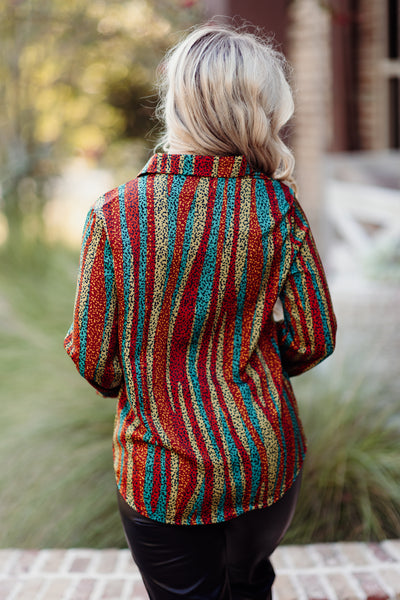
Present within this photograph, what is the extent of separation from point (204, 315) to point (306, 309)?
0.24m

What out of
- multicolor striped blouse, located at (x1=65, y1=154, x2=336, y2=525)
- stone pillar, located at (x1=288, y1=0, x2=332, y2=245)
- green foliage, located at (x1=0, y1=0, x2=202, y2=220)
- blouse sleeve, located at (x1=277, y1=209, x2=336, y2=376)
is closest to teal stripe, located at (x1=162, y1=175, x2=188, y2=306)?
multicolor striped blouse, located at (x1=65, y1=154, x2=336, y2=525)

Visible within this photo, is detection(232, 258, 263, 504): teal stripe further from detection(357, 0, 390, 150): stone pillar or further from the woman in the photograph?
detection(357, 0, 390, 150): stone pillar

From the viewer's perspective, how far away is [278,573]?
87.4 inches

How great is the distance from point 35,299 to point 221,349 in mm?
2547

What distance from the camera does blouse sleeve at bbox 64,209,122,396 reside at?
1217 mm

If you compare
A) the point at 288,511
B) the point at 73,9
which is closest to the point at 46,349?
the point at 288,511

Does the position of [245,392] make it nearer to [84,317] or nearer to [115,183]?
[84,317]

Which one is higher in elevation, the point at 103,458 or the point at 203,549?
the point at 203,549

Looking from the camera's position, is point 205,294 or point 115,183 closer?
point 205,294

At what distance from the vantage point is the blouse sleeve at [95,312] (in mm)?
1217

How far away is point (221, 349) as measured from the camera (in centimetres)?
130

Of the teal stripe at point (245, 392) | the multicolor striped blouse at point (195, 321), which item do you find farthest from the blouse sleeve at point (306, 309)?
the teal stripe at point (245, 392)

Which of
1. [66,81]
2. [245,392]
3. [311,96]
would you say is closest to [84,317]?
[245,392]

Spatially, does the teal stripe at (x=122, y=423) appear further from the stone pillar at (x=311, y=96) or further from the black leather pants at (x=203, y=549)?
the stone pillar at (x=311, y=96)
